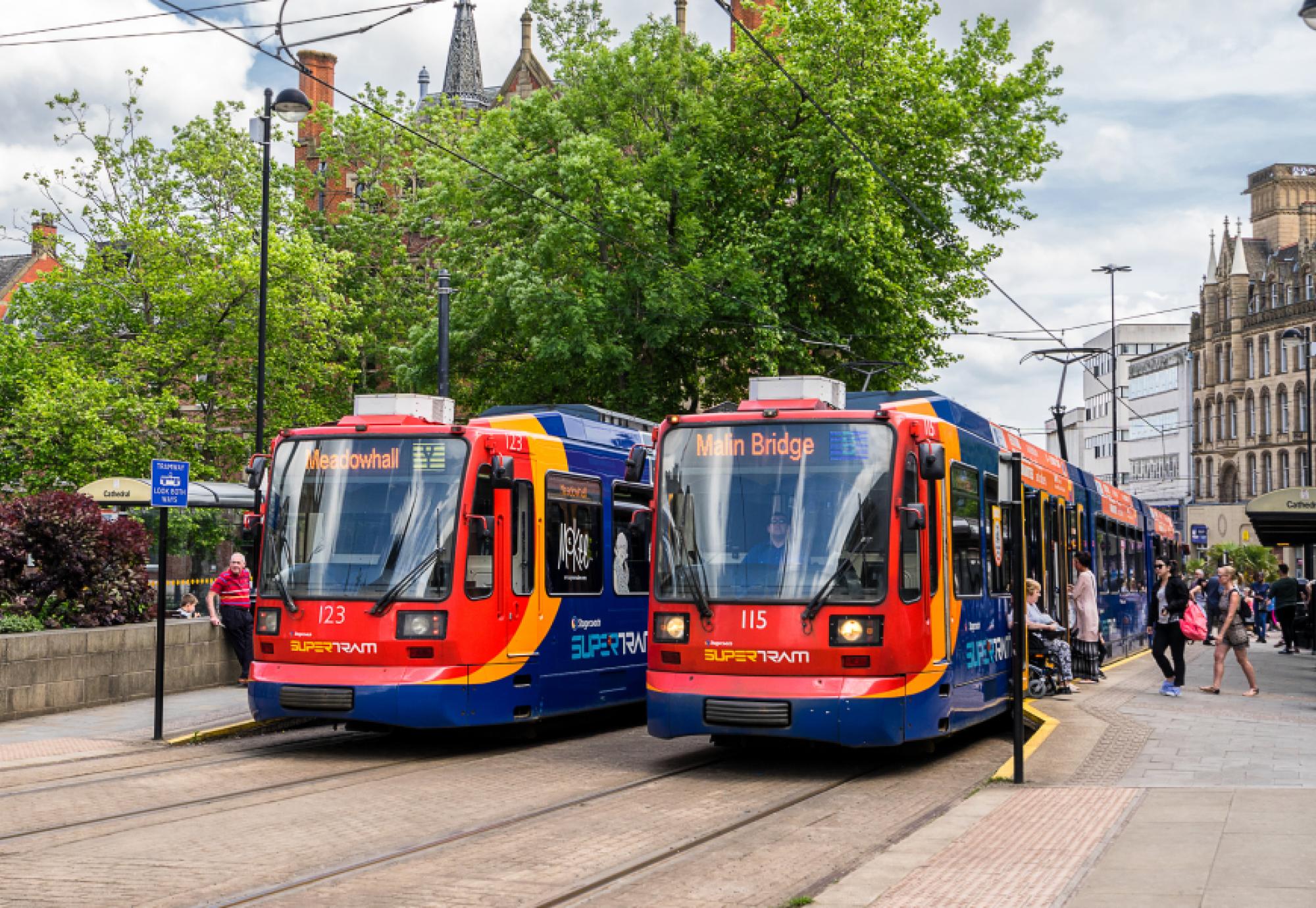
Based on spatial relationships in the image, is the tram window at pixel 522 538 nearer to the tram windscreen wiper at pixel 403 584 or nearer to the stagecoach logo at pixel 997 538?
the tram windscreen wiper at pixel 403 584

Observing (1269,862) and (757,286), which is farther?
(757,286)

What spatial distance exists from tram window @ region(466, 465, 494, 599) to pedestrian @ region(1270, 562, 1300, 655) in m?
23.4

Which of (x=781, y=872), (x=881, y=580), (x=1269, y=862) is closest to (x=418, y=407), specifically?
(x=881, y=580)

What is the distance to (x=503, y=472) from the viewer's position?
44.6ft

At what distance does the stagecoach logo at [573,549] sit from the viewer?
1495 cm

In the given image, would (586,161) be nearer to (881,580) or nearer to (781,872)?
(881,580)

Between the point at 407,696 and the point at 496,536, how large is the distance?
1585 millimetres

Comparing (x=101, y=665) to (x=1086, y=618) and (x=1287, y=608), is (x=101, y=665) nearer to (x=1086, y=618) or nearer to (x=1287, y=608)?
(x=1086, y=618)

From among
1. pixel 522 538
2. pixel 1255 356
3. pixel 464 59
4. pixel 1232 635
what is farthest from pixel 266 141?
pixel 1255 356

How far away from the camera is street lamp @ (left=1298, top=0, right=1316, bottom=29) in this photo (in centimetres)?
1355

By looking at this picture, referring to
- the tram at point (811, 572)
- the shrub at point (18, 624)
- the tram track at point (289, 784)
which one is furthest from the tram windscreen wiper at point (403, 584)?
the shrub at point (18, 624)

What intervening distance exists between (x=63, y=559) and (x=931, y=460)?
33.0ft

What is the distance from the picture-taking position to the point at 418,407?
14219mm

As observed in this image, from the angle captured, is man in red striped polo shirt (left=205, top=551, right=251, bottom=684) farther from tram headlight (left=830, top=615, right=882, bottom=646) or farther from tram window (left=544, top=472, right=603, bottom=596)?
tram headlight (left=830, top=615, right=882, bottom=646)
